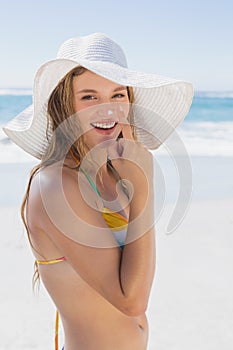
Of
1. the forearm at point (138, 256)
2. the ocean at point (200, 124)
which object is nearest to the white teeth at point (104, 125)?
the forearm at point (138, 256)

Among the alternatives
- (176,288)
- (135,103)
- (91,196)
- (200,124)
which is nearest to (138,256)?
(91,196)

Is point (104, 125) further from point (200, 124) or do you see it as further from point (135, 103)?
point (200, 124)

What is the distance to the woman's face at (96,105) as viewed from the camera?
1383 mm

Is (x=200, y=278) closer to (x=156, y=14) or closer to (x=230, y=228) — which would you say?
(x=230, y=228)

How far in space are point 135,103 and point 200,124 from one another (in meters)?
13.8

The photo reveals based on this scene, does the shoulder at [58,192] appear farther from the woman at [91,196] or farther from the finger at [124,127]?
the finger at [124,127]

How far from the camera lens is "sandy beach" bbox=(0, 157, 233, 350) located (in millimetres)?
3020

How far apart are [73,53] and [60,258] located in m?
0.56

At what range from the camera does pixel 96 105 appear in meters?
1.39

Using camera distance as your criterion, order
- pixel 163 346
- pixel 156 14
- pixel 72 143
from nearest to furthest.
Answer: pixel 72 143
pixel 163 346
pixel 156 14

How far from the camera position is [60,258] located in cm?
130

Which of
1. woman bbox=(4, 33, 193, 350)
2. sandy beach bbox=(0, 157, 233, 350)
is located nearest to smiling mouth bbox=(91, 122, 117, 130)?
woman bbox=(4, 33, 193, 350)

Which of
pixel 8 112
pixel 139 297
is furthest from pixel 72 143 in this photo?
pixel 8 112

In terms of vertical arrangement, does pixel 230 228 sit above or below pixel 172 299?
below
